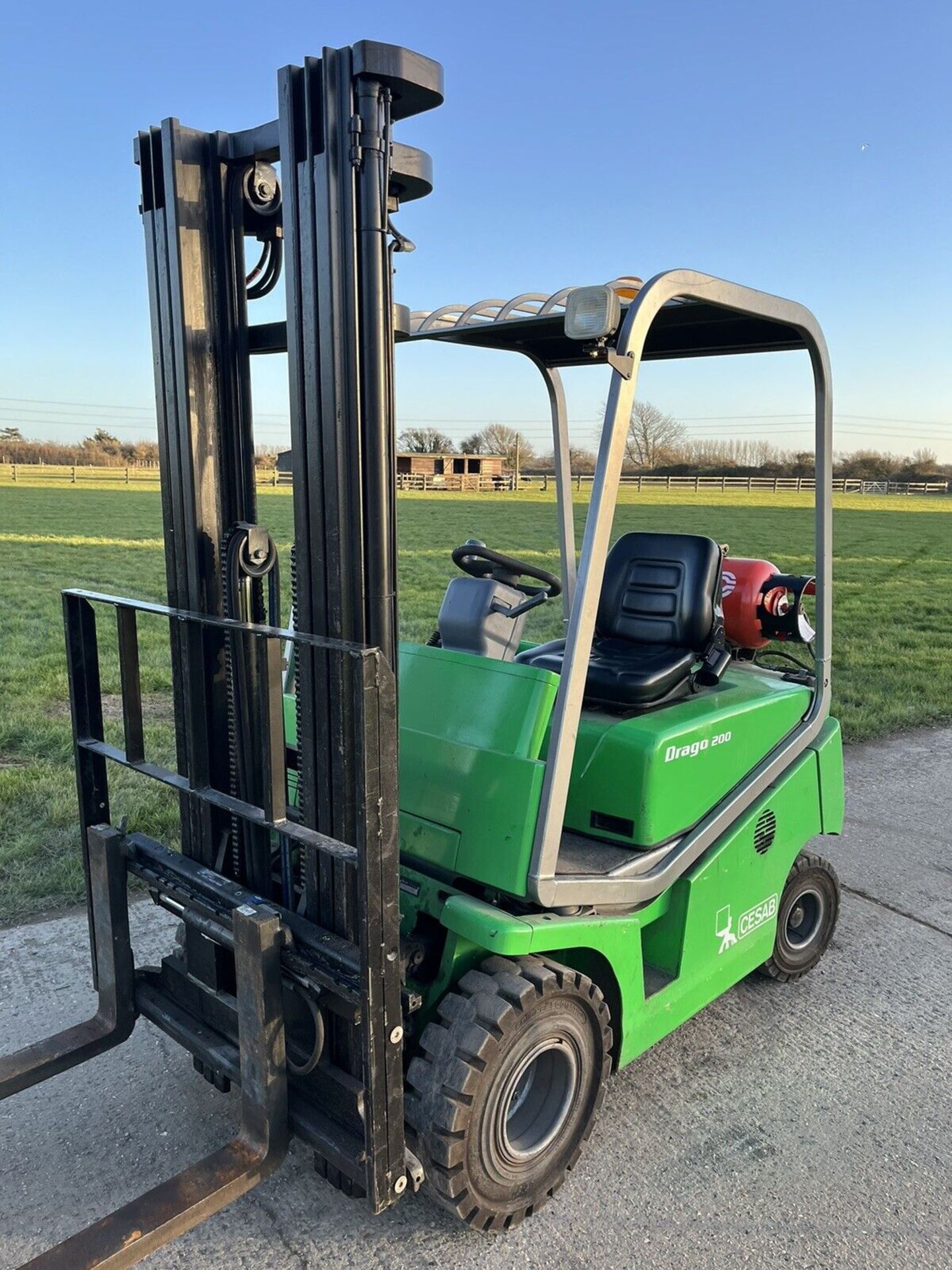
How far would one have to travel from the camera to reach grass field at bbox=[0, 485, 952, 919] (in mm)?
5465

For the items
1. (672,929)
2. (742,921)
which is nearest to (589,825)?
(672,929)

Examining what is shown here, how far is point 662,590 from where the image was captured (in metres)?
3.64

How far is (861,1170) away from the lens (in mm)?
2840

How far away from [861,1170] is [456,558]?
2383 mm

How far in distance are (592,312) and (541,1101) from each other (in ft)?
7.27

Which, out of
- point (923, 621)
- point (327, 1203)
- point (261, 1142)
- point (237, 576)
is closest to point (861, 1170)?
point (327, 1203)

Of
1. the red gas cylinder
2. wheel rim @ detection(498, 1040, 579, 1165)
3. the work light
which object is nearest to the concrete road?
wheel rim @ detection(498, 1040, 579, 1165)

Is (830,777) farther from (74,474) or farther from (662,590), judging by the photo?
(74,474)

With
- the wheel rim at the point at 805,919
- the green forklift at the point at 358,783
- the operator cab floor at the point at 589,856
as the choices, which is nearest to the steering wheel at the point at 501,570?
the green forklift at the point at 358,783

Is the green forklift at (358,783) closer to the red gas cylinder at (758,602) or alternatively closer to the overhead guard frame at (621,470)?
the overhead guard frame at (621,470)

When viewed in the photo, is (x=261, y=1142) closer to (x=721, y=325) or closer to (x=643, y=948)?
(x=643, y=948)

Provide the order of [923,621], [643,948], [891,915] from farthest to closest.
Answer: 1. [923,621]
2. [891,915]
3. [643,948]

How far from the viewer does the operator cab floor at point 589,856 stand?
2.80m

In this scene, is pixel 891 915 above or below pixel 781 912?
below
